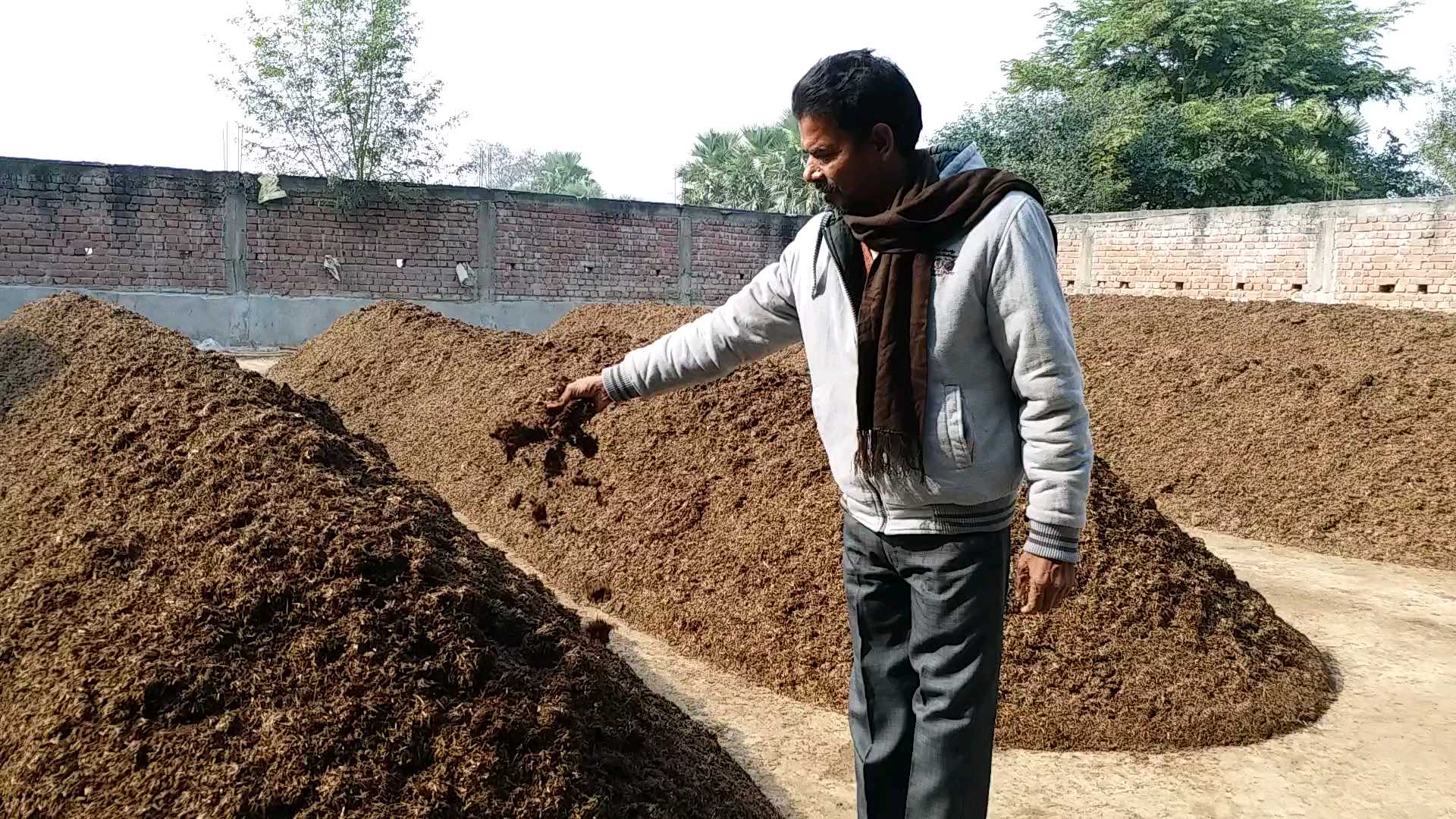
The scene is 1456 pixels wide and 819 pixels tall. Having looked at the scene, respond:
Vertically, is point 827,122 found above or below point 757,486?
above

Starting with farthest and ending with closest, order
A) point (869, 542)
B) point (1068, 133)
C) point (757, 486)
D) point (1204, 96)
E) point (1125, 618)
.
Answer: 1. point (1204, 96)
2. point (1068, 133)
3. point (757, 486)
4. point (1125, 618)
5. point (869, 542)

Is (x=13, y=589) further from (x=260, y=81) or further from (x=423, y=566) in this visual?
(x=260, y=81)

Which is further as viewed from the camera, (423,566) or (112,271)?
(112,271)

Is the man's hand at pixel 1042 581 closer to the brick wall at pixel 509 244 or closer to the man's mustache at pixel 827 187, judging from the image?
the man's mustache at pixel 827 187

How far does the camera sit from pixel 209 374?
4137mm

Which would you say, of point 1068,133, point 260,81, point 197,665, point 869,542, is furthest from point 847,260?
point 1068,133

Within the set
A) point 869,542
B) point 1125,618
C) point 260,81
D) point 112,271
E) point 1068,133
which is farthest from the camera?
point 1068,133

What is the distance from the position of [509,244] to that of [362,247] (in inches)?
95.7

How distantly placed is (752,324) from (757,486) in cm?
240

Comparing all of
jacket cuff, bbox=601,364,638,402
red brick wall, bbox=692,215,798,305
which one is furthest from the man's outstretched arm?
red brick wall, bbox=692,215,798,305

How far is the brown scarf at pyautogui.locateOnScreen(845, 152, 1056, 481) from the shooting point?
1.77m

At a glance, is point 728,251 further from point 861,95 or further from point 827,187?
point 861,95

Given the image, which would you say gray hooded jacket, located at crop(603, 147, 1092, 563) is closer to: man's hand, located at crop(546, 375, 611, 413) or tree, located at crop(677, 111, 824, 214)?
man's hand, located at crop(546, 375, 611, 413)

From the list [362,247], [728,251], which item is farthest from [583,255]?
[362,247]
